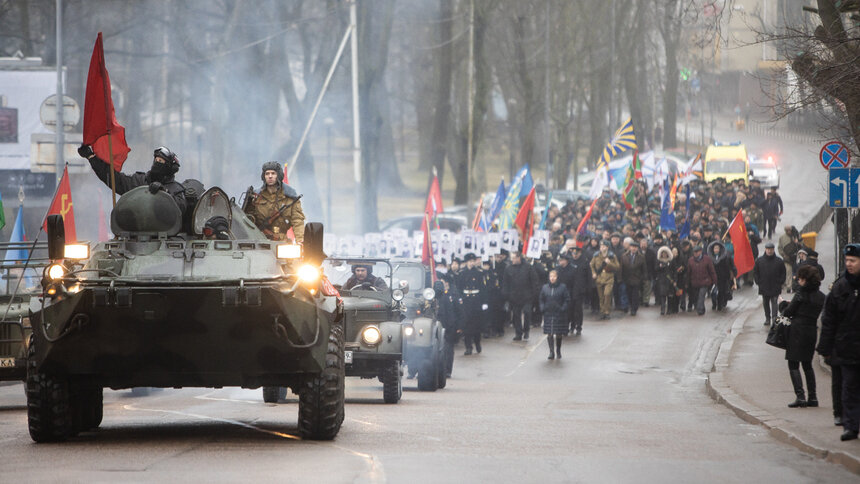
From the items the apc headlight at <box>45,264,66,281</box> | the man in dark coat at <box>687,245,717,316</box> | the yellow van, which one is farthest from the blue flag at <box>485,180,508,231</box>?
the yellow van

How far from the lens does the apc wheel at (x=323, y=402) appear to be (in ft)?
39.6

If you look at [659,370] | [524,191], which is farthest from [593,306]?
[659,370]

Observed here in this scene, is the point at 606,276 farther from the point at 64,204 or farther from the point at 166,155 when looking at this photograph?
the point at 166,155

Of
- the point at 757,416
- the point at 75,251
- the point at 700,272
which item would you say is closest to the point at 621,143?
the point at 700,272

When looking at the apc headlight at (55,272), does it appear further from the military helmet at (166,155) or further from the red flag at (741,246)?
the red flag at (741,246)

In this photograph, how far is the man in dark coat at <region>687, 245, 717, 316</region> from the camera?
31.1 metres

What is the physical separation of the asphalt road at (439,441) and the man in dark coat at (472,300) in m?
4.89

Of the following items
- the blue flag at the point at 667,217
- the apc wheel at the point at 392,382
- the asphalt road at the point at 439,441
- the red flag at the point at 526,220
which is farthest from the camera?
the blue flag at the point at 667,217

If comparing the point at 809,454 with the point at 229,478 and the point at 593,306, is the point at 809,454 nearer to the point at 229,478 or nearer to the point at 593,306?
the point at 229,478

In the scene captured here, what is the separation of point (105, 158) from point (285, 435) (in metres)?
3.61

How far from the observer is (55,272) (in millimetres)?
11664

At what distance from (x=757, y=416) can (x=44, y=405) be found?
7450 mm

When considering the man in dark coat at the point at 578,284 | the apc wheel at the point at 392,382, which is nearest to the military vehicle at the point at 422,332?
the apc wheel at the point at 392,382

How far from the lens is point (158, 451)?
11258 millimetres
